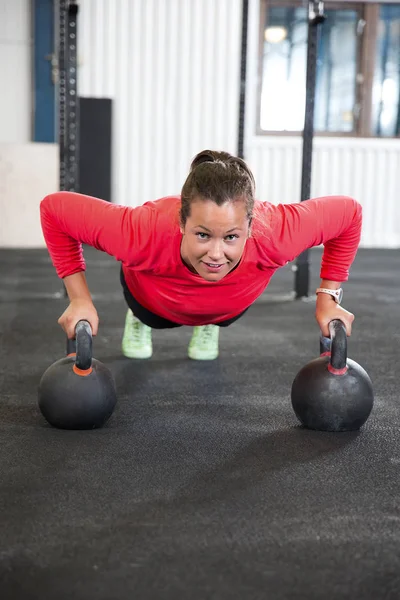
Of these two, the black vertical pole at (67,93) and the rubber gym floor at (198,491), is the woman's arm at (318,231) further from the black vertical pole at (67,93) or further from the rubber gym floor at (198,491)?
the black vertical pole at (67,93)

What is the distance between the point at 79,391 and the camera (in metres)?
1.78

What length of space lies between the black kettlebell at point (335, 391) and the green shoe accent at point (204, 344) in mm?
871

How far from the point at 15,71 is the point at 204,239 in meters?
5.49

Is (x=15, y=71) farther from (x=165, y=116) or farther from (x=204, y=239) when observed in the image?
(x=204, y=239)

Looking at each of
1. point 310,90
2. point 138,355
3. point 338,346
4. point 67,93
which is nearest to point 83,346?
point 338,346

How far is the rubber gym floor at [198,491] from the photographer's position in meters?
1.15

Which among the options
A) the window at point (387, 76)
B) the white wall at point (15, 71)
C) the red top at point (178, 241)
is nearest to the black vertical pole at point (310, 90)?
the red top at point (178, 241)

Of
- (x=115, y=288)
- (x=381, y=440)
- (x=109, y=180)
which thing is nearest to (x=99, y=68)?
(x=109, y=180)

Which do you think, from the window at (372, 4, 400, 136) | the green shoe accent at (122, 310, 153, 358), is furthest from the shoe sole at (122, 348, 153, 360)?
the window at (372, 4, 400, 136)

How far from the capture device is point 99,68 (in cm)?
654

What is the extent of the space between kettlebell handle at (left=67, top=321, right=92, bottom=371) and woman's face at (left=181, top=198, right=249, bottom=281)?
0.31m

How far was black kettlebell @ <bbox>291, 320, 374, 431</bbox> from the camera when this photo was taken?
70.6 inches

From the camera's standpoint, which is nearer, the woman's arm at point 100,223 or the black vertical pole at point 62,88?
the woman's arm at point 100,223

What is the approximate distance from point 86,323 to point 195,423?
404 mm
